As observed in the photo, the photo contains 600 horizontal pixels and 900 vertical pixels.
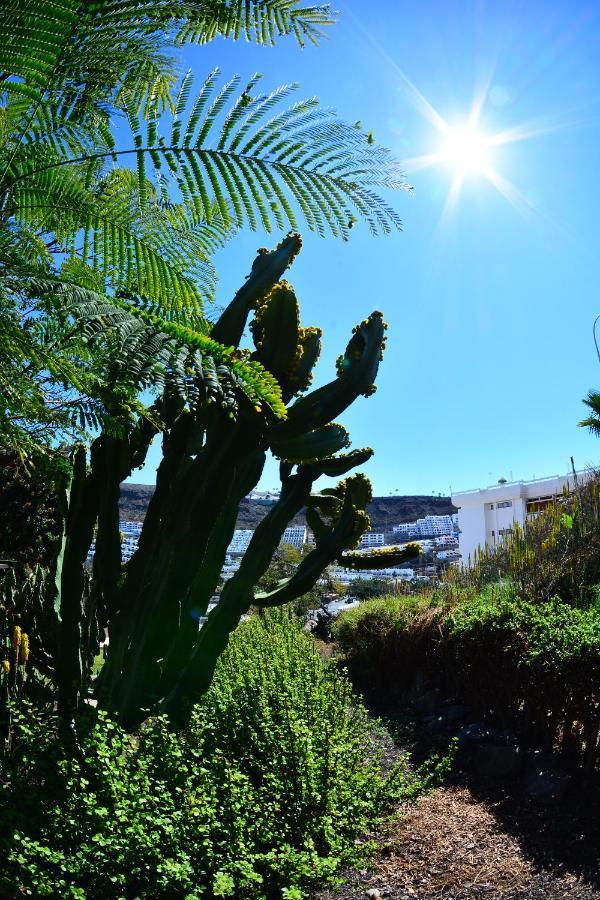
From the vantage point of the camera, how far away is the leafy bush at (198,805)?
261 centimetres

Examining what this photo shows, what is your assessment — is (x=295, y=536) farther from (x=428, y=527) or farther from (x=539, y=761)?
(x=539, y=761)

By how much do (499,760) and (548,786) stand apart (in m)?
0.75

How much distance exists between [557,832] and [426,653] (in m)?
3.74

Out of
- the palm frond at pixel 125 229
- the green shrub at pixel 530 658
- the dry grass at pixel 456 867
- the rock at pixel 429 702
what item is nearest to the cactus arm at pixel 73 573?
the dry grass at pixel 456 867

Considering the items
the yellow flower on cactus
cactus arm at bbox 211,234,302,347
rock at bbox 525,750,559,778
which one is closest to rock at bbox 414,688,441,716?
Result: rock at bbox 525,750,559,778

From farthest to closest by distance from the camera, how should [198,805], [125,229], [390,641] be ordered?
1. [390,641]
2. [198,805]
3. [125,229]

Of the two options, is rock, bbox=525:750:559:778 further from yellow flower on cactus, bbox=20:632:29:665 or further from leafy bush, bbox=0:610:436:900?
yellow flower on cactus, bbox=20:632:29:665

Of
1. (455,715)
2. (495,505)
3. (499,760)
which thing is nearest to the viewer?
(499,760)

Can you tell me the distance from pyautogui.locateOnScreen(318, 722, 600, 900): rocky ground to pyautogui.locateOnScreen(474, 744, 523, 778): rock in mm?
80

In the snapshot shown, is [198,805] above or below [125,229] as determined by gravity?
below

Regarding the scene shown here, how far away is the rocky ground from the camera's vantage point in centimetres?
377

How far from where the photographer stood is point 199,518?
14.6ft

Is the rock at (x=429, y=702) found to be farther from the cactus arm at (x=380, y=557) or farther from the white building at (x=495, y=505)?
the white building at (x=495, y=505)

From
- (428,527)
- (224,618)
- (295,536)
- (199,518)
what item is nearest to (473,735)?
(224,618)
